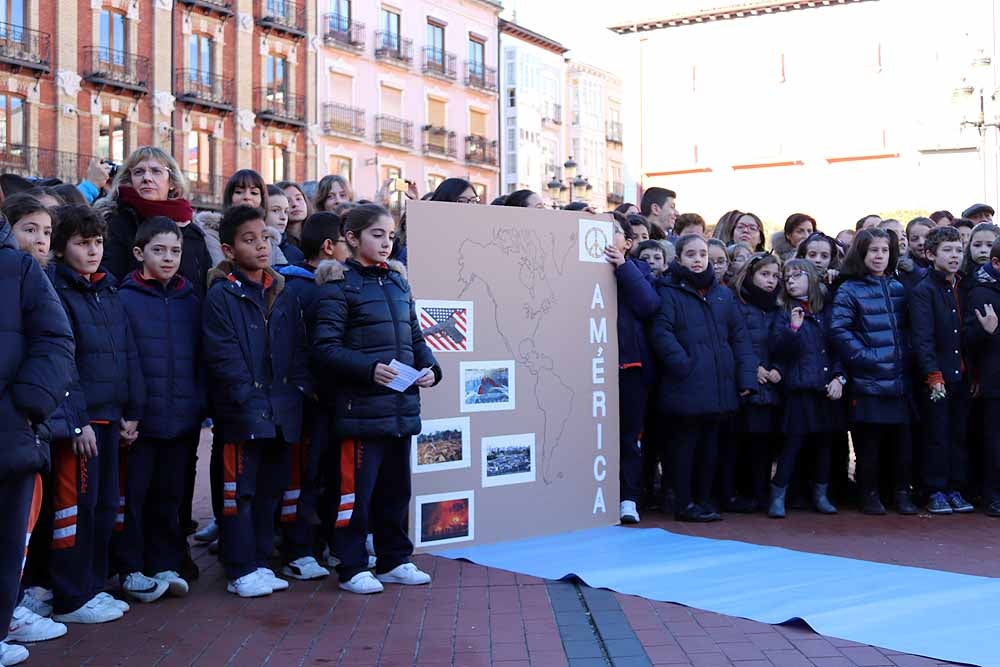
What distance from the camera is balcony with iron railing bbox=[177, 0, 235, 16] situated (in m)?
39.3

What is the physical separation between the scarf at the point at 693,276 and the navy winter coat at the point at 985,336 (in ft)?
6.67

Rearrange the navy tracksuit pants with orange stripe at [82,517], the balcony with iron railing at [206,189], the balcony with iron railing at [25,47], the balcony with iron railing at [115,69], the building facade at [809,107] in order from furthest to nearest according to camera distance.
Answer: the building facade at [809,107]
the balcony with iron railing at [206,189]
the balcony with iron railing at [115,69]
the balcony with iron railing at [25,47]
the navy tracksuit pants with orange stripe at [82,517]

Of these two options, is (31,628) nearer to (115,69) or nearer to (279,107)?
(115,69)

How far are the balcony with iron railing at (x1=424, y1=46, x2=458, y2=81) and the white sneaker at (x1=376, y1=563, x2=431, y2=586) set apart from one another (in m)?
44.1

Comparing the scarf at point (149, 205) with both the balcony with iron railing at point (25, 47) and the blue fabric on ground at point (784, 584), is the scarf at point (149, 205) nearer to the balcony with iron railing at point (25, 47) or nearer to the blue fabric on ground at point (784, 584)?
the blue fabric on ground at point (784, 584)

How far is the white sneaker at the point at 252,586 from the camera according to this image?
20.6 feet

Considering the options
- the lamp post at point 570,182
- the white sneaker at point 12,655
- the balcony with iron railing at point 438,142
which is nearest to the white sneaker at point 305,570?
the white sneaker at point 12,655

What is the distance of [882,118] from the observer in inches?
1725

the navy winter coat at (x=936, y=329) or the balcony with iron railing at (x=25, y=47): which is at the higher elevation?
the balcony with iron railing at (x=25, y=47)

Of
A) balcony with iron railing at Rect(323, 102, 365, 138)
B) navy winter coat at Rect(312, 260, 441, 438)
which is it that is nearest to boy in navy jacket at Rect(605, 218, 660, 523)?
navy winter coat at Rect(312, 260, 441, 438)

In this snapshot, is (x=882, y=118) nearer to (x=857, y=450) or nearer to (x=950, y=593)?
(x=857, y=450)

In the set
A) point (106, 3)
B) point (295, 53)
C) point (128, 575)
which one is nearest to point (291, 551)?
point (128, 575)

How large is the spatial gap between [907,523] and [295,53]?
3855cm

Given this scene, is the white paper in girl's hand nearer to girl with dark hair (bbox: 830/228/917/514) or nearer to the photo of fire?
the photo of fire
